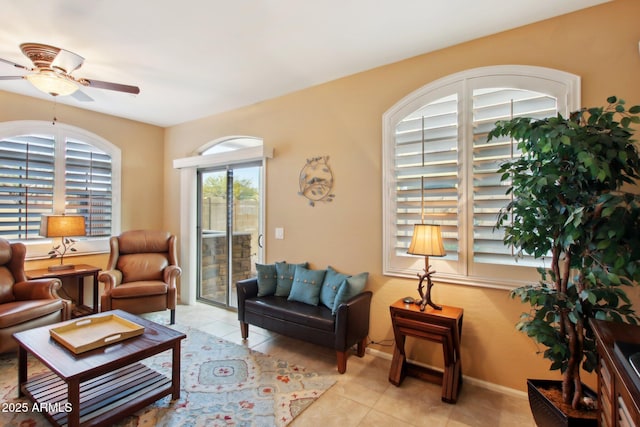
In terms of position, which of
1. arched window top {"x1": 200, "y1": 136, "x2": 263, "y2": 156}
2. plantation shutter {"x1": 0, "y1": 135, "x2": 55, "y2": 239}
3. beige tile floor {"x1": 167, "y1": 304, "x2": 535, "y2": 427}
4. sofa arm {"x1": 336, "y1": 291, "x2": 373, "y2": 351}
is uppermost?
arched window top {"x1": 200, "y1": 136, "x2": 263, "y2": 156}

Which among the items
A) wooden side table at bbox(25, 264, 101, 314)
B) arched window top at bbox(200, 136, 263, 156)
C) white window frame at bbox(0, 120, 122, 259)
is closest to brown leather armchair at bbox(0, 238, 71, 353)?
wooden side table at bbox(25, 264, 101, 314)

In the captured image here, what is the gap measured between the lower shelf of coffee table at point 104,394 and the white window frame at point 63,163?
226cm

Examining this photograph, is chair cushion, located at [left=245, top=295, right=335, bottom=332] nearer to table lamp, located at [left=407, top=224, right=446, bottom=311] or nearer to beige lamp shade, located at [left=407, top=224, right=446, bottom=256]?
table lamp, located at [left=407, top=224, right=446, bottom=311]

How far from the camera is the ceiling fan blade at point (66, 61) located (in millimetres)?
2314

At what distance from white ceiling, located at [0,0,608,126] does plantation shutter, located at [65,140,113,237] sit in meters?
1.02

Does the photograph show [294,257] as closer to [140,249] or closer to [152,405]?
[152,405]

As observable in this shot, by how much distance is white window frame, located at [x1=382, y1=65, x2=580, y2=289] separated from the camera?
222 cm

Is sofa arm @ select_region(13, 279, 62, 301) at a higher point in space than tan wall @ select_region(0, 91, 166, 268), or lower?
lower

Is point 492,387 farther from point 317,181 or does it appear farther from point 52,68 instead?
point 52,68

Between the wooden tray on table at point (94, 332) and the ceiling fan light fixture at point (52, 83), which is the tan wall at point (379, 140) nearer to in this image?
the wooden tray on table at point (94, 332)

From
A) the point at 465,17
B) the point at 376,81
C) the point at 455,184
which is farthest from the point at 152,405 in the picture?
the point at 465,17

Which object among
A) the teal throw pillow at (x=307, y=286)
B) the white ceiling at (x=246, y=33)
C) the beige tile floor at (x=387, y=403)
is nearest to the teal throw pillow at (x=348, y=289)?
the teal throw pillow at (x=307, y=286)

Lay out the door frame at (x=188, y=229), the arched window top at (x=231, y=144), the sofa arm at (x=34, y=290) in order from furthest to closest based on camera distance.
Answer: the door frame at (x=188, y=229)
the arched window top at (x=231, y=144)
the sofa arm at (x=34, y=290)

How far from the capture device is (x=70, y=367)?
177 centimetres
